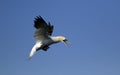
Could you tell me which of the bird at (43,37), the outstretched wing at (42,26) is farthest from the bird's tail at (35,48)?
the outstretched wing at (42,26)

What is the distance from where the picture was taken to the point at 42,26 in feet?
60.6

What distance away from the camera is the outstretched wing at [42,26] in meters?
18.3

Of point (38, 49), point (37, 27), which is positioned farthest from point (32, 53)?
point (37, 27)

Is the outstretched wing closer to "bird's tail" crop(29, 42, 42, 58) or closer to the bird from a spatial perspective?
the bird

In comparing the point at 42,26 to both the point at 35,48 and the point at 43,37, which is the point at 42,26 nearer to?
the point at 43,37

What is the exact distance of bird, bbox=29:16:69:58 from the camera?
17828 mm

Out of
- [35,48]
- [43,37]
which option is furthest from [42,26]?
[35,48]

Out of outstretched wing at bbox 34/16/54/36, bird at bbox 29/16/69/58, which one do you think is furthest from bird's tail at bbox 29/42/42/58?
outstretched wing at bbox 34/16/54/36

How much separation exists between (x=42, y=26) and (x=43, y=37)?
0.72 meters

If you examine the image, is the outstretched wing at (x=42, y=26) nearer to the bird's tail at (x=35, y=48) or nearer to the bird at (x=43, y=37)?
the bird at (x=43, y=37)

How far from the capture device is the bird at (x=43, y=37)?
17.8 m

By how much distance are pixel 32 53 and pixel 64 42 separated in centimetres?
267

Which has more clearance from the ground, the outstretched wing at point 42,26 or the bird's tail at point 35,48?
the outstretched wing at point 42,26

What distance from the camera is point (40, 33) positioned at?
60.6ft
